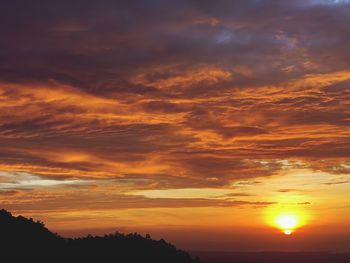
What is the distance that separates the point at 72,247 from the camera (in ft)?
197

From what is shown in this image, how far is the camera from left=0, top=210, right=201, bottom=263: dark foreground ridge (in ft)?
178

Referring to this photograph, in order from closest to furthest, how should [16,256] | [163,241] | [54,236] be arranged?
[16,256] < [54,236] < [163,241]

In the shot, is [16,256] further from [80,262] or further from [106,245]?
[106,245]

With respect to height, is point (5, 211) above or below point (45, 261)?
above

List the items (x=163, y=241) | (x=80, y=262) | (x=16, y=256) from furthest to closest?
(x=163, y=241) < (x=80, y=262) < (x=16, y=256)

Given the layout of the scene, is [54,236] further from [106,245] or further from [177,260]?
[177,260]

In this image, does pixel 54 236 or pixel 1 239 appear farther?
pixel 54 236

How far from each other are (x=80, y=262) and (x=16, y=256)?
6.82 metres

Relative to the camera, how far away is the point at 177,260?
6338cm

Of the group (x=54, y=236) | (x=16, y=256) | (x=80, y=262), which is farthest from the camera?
(x=54, y=236)

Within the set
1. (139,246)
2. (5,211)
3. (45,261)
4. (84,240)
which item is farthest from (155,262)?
(5,211)

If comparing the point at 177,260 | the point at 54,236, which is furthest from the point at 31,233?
the point at 177,260

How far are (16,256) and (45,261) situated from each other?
110 inches

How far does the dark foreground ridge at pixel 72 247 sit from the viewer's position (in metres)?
54.1
